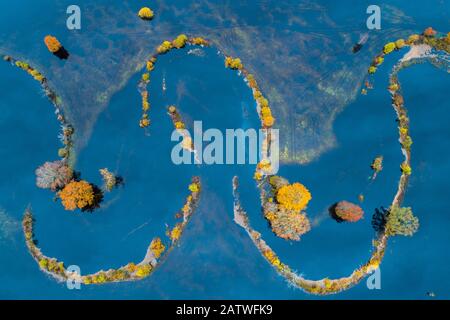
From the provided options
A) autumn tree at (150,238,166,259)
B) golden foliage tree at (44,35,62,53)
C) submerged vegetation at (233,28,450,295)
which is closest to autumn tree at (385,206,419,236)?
submerged vegetation at (233,28,450,295)

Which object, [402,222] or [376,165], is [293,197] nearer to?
[376,165]

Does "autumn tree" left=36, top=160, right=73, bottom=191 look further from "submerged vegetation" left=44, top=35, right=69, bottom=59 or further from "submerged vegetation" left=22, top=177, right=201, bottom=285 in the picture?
"submerged vegetation" left=44, top=35, right=69, bottom=59

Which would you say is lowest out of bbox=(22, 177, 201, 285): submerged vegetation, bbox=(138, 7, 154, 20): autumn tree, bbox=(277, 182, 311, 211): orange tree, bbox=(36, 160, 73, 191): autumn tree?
bbox=(22, 177, 201, 285): submerged vegetation

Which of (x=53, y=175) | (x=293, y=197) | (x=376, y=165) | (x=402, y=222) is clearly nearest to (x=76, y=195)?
(x=53, y=175)

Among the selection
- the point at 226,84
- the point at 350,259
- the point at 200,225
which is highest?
the point at 226,84

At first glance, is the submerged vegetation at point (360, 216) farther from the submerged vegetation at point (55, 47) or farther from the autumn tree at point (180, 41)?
the submerged vegetation at point (55, 47)
